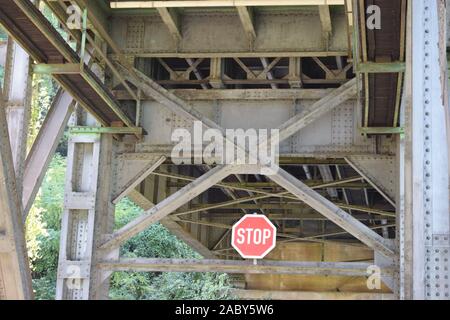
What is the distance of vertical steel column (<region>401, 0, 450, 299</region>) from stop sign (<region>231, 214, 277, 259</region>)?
204 inches

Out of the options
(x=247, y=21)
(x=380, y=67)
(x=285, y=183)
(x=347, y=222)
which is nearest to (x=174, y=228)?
(x=285, y=183)

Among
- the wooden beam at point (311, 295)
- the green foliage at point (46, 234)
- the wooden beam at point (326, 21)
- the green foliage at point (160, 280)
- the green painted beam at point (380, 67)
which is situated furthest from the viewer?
the green foliage at point (160, 280)

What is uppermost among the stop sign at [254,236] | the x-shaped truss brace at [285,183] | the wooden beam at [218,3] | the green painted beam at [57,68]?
the wooden beam at [218,3]

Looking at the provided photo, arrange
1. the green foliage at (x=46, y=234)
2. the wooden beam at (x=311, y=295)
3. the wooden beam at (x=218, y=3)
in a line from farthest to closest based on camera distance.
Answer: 1. the green foliage at (x=46, y=234)
2. the wooden beam at (x=311, y=295)
3. the wooden beam at (x=218, y=3)

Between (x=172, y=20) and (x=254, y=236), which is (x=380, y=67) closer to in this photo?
(x=254, y=236)

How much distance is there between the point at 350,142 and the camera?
1404 cm

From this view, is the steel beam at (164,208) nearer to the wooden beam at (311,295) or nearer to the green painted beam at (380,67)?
the green painted beam at (380,67)

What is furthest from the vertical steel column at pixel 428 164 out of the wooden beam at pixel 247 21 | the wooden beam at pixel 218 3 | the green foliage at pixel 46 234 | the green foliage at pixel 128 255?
the green foliage at pixel 46 234

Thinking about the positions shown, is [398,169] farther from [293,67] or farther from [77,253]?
[77,253]

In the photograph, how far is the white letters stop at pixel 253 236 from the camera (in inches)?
496

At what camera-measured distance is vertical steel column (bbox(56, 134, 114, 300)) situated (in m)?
13.8

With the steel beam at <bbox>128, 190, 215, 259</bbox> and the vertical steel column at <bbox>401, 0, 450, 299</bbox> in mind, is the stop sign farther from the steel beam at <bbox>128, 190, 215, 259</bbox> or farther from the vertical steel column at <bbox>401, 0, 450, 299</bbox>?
the vertical steel column at <bbox>401, 0, 450, 299</bbox>

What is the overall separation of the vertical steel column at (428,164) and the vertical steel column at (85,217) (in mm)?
7731
